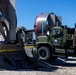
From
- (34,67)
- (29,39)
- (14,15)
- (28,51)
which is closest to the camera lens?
(34,67)

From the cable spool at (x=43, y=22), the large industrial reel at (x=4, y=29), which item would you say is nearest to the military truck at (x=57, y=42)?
the cable spool at (x=43, y=22)

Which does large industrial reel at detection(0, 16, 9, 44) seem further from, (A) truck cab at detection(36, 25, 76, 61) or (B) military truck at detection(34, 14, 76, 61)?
(A) truck cab at detection(36, 25, 76, 61)

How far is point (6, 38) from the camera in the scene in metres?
20.7

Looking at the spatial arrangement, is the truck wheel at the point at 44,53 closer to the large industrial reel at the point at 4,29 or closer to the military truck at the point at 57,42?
the military truck at the point at 57,42

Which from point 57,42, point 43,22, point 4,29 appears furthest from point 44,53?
point 4,29

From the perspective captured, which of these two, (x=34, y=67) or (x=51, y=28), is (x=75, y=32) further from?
(x=34, y=67)

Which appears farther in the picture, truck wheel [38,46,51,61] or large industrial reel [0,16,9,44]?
truck wheel [38,46,51,61]

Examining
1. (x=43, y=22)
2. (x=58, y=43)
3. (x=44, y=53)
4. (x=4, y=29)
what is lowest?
(x=44, y=53)

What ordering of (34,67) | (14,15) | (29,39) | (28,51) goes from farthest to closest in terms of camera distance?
(29,39)
(28,51)
(14,15)
(34,67)

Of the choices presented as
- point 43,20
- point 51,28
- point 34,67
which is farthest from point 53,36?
point 34,67

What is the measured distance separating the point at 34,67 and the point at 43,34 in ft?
19.0

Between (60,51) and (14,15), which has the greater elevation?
(14,15)

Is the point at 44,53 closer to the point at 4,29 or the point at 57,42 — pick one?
the point at 57,42

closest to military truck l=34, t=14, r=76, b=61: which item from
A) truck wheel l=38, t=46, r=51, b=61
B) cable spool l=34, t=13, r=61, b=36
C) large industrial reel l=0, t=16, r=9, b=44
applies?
truck wheel l=38, t=46, r=51, b=61
